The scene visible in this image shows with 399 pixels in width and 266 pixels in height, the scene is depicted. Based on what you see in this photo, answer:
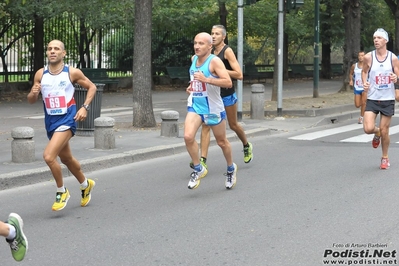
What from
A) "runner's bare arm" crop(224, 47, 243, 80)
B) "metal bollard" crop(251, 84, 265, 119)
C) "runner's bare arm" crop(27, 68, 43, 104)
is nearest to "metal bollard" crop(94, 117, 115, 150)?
"runner's bare arm" crop(224, 47, 243, 80)

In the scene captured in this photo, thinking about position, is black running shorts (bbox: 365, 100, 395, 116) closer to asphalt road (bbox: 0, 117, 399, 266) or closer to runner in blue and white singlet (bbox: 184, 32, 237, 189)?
asphalt road (bbox: 0, 117, 399, 266)

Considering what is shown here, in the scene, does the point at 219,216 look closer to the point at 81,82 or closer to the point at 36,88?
the point at 81,82

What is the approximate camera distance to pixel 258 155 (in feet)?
41.2

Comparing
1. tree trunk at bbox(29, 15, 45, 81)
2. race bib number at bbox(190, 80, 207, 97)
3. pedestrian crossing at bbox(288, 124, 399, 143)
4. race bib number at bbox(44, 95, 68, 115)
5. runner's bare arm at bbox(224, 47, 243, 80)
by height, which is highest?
tree trunk at bbox(29, 15, 45, 81)

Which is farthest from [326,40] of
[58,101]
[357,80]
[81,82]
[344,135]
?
[58,101]

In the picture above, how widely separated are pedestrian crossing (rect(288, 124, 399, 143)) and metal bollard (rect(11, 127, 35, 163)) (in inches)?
234

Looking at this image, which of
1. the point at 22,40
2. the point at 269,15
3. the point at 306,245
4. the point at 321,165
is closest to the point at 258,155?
the point at 321,165

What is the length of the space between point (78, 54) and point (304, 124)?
48.2 ft

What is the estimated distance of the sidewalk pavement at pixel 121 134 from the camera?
34.4 ft

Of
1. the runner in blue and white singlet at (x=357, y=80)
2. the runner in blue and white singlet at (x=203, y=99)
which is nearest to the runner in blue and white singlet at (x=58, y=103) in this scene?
the runner in blue and white singlet at (x=203, y=99)

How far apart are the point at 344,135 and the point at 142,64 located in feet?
14.3

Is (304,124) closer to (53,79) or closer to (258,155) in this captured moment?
(258,155)

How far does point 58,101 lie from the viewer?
8.03 m

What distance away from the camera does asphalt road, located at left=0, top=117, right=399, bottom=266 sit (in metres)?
6.28
